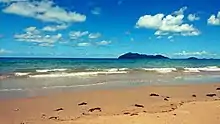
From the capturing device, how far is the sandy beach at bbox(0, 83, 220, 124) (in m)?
6.84

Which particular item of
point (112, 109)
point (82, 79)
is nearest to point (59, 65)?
point (82, 79)

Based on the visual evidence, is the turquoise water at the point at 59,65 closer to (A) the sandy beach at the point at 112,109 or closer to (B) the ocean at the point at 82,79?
(B) the ocean at the point at 82,79

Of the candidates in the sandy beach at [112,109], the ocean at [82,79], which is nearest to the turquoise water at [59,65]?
the ocean at [82,79]

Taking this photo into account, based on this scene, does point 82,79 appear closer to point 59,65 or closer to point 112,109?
point 112,109

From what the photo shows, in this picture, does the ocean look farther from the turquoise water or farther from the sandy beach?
the turquoise water

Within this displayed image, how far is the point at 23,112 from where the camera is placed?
7949 mm

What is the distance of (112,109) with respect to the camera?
8.41 metres

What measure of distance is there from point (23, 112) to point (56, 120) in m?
1.38

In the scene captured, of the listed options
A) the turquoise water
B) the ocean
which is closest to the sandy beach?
the ocean

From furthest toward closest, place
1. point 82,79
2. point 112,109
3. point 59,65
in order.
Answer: point 59,65 → point 82,79 → point 112,109

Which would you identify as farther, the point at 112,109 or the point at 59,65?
the point at 59,65

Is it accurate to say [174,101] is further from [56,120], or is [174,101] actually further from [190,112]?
[56,120]

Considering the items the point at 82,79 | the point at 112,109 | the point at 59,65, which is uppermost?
the point at 59,65

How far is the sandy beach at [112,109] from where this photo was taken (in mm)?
6836
